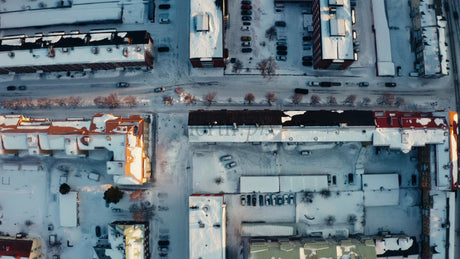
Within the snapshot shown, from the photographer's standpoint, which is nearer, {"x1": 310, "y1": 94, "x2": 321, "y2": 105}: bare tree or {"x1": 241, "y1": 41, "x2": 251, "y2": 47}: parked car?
{"x1": 310, "y1": 94, "x2": 321, "y2": 105}: bare tree

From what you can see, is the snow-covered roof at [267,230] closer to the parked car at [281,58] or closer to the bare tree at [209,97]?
the bare tree at [209,97]

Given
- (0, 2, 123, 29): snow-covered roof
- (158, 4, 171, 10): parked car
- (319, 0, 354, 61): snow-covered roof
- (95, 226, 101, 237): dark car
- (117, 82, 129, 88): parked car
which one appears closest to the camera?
(319, 0, 354, 61): snow-covered roof

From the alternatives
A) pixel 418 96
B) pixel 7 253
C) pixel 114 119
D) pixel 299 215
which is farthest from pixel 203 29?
pixel 7 253

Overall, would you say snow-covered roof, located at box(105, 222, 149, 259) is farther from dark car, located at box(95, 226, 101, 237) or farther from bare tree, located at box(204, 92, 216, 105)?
bare tree, located at box(204, 92, 216, 105)

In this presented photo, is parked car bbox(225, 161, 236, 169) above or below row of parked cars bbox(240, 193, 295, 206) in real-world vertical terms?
above

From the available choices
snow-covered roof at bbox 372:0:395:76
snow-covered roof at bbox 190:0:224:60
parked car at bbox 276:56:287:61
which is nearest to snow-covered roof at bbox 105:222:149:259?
snow-covered roof at bbox 190:0:224:60

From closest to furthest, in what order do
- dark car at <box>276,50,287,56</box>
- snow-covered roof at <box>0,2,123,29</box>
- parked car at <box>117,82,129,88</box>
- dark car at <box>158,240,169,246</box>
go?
1. dark car at <box>158,240,169,246</box>
2. dark car at <box>276,50,287,56</box>
3. parked car at <box>117,82,129,88</box>
4. snow-covered roof at <box>0,2,123,29</box>

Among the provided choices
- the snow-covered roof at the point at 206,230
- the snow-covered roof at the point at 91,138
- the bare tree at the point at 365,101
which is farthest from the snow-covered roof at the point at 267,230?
the bare tree at the point at 365,101
